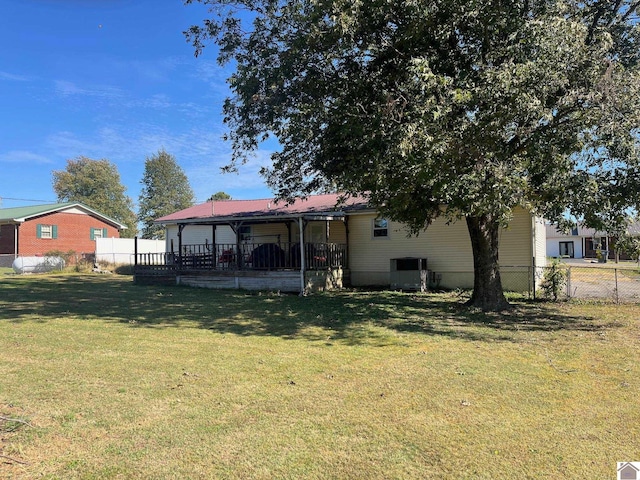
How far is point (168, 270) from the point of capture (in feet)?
60.5

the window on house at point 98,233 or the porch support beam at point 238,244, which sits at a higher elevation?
the window on house at point 98,233

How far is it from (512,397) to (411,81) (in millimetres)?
5579

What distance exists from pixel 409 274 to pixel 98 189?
4751cm

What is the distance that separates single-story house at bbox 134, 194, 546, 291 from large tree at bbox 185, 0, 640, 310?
5685 millimetres

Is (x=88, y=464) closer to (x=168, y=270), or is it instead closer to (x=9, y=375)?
(x=9, y=375)

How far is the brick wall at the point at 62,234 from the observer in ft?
101

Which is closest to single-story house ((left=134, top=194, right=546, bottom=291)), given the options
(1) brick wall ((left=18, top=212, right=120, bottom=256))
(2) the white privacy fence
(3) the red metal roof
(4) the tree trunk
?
(3) the red metal roof

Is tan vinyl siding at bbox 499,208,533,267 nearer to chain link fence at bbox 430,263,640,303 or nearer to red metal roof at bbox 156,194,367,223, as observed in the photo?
chain link fence at bbox 430,263,640,303

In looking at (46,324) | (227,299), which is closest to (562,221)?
(227,299)

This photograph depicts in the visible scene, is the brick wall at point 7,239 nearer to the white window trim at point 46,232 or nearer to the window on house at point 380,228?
the white window trim at point 46,232

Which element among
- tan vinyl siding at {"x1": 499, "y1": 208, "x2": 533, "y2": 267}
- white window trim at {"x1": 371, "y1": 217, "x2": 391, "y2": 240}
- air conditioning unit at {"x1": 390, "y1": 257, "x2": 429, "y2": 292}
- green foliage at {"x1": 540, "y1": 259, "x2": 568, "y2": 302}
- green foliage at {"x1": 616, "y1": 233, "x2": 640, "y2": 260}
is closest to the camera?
green foliage at {"x1": 616, "y1": 233, "x2": 640, "y2": 260}

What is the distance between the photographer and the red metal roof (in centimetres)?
1820

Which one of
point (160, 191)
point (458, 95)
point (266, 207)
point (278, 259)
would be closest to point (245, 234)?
point (266, 207)

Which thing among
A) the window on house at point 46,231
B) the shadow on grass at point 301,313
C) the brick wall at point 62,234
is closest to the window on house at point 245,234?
the shadow on grass at point 301,313
